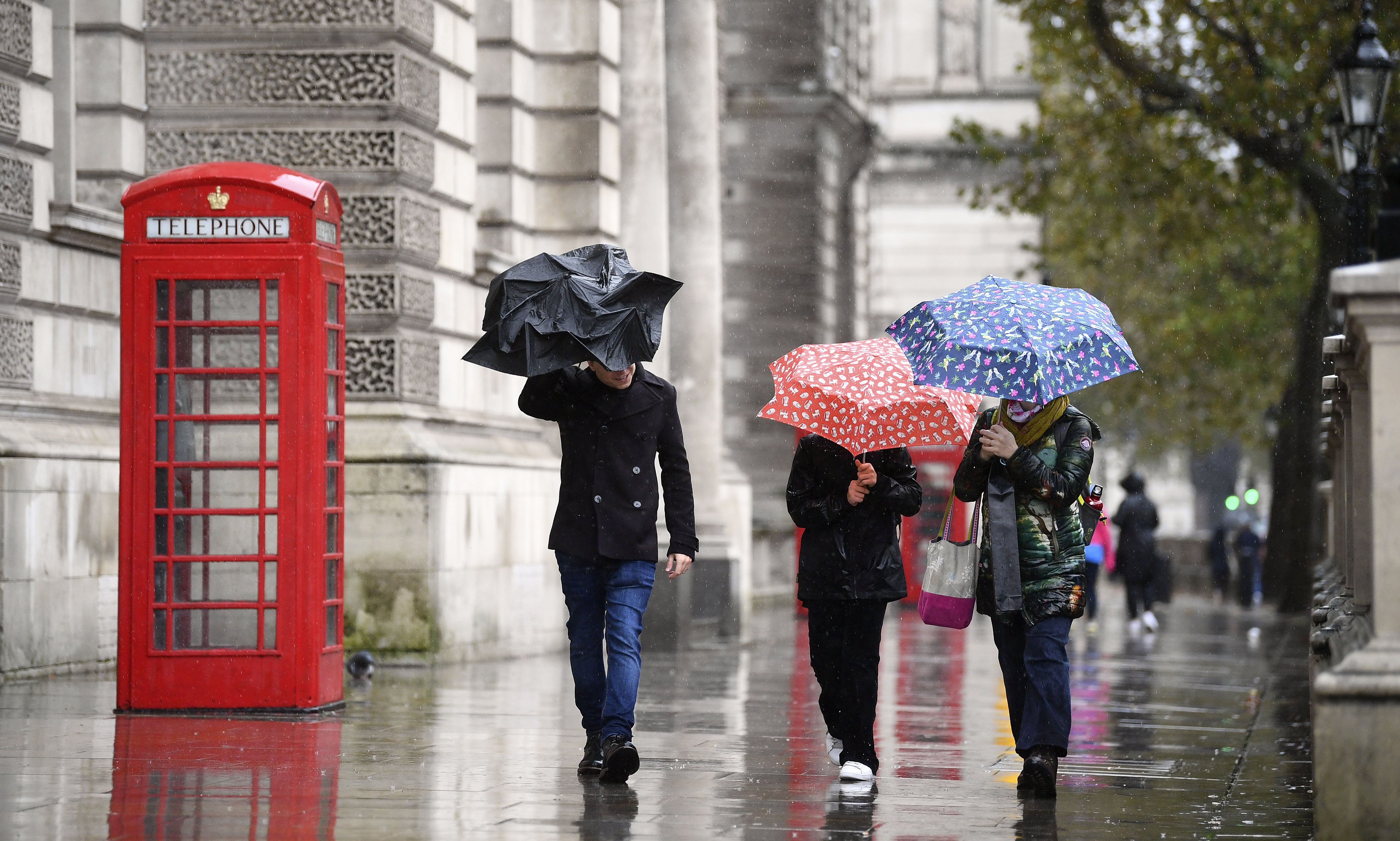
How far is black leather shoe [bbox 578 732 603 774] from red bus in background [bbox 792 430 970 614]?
16.9 meters

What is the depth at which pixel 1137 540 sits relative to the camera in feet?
68.1

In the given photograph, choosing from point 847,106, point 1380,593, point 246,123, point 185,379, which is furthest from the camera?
point 847,106

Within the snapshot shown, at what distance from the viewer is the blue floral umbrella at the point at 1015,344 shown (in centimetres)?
695

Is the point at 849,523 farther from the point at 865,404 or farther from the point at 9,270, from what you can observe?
the point at 9,270

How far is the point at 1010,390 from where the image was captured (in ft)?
22.7

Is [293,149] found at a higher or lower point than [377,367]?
higher

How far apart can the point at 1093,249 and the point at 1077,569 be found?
32.1m

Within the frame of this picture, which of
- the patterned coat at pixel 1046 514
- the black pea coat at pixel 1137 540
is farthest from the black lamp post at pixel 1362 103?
the patterned coat at pixel 1046 514

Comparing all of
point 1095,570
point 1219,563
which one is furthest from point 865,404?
point 1219,563

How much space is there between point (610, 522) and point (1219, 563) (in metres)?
29.9

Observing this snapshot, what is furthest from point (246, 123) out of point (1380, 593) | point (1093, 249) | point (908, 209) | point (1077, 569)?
point (908, 209)

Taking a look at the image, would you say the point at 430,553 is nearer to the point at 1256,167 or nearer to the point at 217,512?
the point at 217,512

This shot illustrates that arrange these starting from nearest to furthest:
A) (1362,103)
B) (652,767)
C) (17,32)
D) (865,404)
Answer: (865,404), (652,767), (17,32), (1362,103)

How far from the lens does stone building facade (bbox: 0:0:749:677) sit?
444 inches
